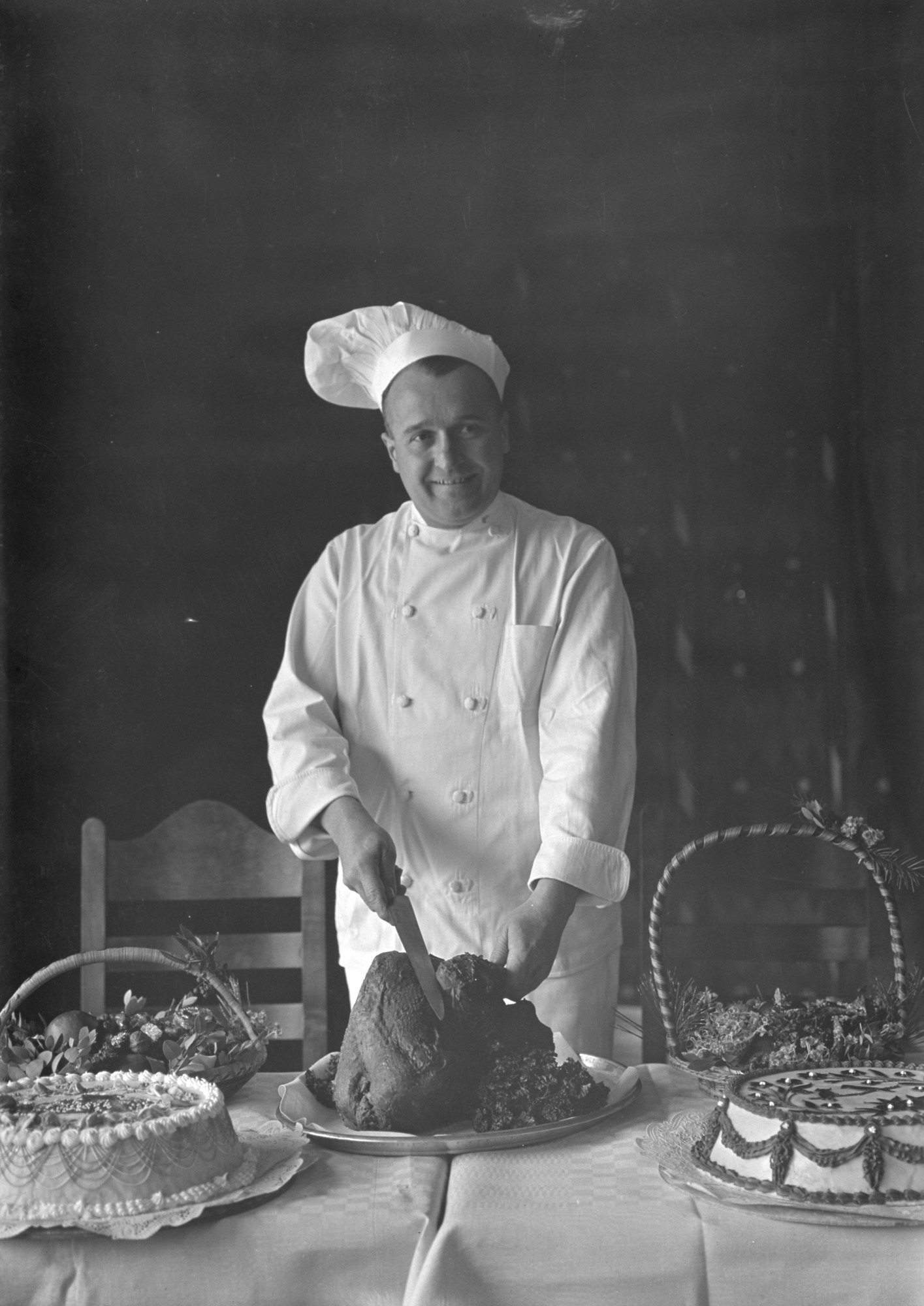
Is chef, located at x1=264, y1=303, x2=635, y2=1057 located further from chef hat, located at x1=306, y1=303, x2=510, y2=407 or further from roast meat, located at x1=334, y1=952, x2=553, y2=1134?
roast meat, located at x1=334, y1=952, x2=553, y2=1134

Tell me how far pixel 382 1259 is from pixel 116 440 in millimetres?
2389

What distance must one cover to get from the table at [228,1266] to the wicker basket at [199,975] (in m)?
0.38

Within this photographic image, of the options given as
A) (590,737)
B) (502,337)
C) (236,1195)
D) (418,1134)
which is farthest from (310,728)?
(502,337)

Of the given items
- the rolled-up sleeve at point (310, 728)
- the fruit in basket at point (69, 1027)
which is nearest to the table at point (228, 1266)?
the fruit in basket at point (69, 1027)

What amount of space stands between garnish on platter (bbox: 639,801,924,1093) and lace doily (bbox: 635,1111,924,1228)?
0.14 metres

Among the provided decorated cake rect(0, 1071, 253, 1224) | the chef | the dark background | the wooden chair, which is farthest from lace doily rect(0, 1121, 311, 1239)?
the dark background

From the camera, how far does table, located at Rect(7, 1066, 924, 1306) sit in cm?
112

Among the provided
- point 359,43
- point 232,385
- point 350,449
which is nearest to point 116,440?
point 232,385

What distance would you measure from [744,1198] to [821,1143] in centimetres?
9

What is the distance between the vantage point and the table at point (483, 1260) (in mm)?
1125

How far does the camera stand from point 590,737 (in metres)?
2.10

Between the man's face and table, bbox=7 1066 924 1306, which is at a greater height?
the man's face

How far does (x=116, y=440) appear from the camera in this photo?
3.14 m

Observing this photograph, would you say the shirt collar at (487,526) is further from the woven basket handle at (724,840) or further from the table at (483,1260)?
the table at (483,1260)
